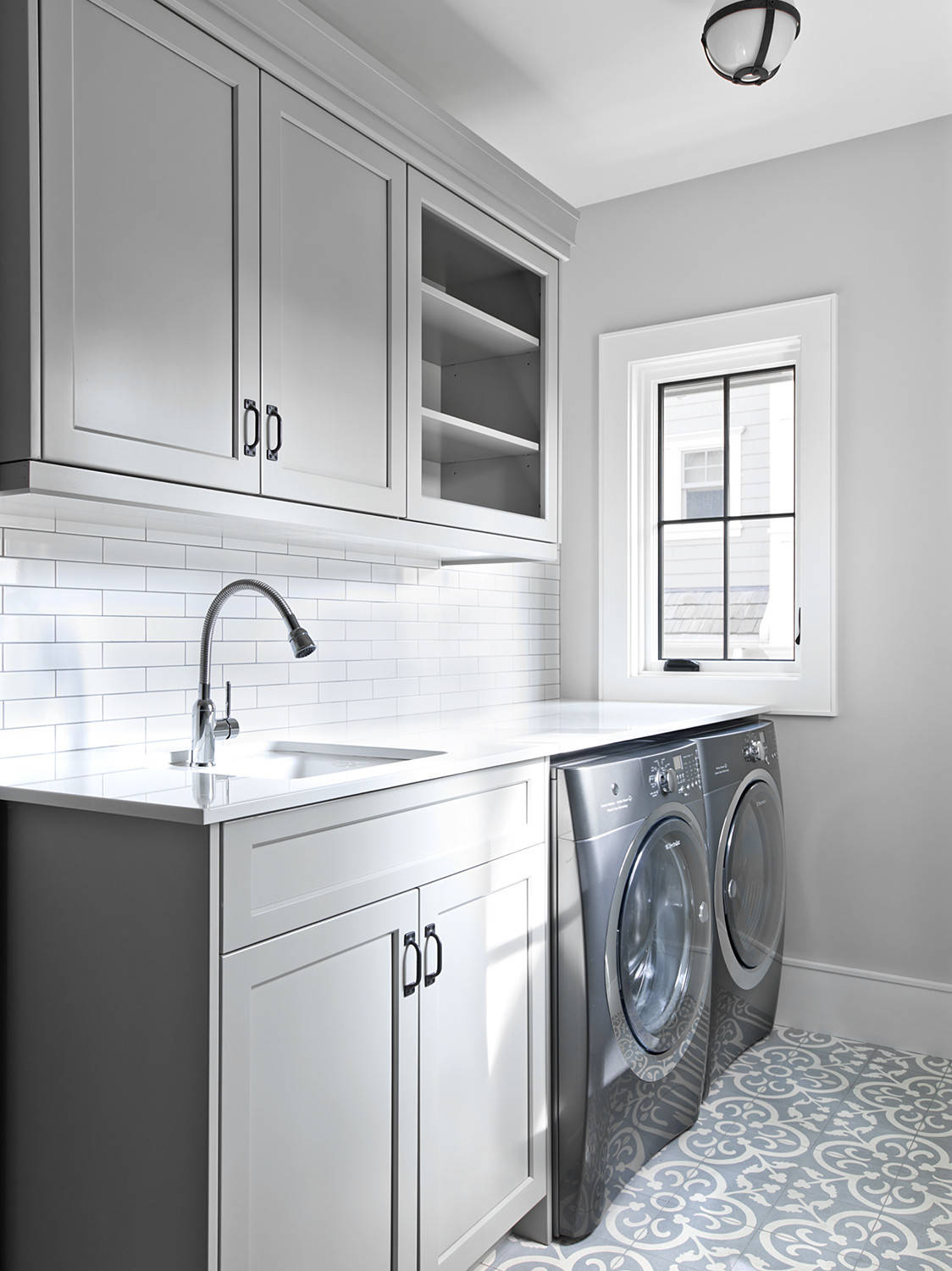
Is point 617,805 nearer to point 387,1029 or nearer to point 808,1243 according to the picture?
point 387,1029

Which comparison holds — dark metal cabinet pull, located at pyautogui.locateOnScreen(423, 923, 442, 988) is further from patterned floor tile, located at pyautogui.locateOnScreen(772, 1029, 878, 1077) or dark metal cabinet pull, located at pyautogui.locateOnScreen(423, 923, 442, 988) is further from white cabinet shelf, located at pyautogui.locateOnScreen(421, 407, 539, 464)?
patterned floor tile, located at pyautogui.locateOnScreen(772, 1029, 878, 1077)

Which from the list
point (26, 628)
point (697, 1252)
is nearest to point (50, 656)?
point (26, 628)

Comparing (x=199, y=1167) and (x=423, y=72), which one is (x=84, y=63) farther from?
(x=199, y=1167)

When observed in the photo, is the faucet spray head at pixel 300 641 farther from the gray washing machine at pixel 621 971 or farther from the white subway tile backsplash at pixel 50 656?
the gray washing machine at pixel 621 971

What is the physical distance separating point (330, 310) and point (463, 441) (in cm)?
69

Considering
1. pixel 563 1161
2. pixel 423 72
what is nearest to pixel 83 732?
pixel 563 1161

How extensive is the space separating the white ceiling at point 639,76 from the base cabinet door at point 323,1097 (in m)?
1.90

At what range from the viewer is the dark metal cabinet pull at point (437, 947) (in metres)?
1.71

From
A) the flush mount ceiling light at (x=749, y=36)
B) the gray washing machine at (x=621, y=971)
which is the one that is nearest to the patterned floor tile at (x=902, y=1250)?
the gray washing machine at (x=621, y=971)

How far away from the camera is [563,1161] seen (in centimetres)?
204

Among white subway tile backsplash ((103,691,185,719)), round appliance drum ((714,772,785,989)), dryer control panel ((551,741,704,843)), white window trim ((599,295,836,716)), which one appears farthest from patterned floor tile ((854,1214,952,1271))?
white subway tile backsplash ((103,691,185,719))

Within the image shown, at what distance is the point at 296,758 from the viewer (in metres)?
2.17

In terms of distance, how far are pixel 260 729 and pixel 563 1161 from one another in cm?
110

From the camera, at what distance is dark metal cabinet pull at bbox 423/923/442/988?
5.61ft
